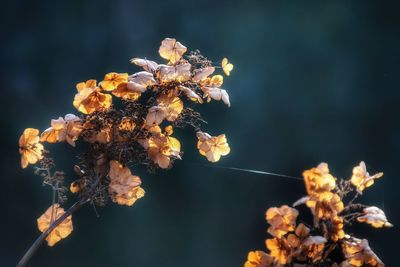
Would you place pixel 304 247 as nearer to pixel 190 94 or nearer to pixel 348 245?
pixel 348 245

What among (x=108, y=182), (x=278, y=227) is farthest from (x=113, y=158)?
(x=278, y=227)

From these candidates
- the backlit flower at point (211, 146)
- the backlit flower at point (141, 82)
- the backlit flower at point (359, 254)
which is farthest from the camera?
the backlit flower at point (211, 146)

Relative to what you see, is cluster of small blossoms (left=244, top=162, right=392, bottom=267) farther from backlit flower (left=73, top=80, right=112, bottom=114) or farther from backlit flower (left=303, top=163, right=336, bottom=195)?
backlit flower (left=73, top=80, right=112, bottom=114)

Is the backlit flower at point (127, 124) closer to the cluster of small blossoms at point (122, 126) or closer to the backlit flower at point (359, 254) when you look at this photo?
the cluster of small blossoms at point (122, 126)

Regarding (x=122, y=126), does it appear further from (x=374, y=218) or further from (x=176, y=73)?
(x=374, y=218)

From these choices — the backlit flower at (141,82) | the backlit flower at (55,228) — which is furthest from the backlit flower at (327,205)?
the backlit flower at (55,228)

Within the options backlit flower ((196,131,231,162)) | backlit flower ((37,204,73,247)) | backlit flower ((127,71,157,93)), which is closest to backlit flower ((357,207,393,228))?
backlit flower ((196,131,231,162))
